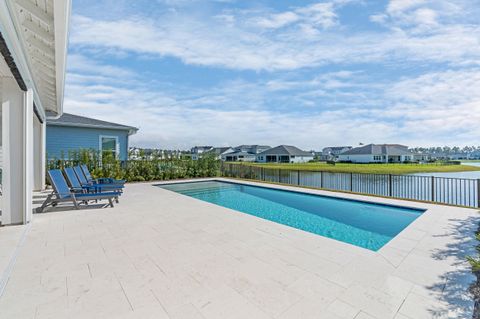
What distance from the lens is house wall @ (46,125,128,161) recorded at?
1282cm

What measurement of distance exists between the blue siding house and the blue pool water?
5984mm

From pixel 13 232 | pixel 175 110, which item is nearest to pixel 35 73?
pixel 13 232

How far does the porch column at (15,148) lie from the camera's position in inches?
183

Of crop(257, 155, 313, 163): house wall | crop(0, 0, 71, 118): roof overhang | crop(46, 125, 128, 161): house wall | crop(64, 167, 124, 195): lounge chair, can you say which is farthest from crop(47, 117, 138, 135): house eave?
crop(257, 155, 313, 163): house wall

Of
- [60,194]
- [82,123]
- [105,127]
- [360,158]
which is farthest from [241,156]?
[60,194]

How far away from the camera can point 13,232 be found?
446cm

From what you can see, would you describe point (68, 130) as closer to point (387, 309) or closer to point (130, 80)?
point (130, 80)

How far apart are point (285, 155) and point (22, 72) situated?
153 ft

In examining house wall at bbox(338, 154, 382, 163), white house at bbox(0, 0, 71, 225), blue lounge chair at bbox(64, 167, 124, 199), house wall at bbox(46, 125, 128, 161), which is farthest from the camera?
house wall at bbox(338, 154, 382, 163)

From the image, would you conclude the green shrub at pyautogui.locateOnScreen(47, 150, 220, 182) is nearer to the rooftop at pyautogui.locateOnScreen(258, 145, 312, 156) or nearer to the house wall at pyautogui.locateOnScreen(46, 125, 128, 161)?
the house wall at pyautogui.locateOnScreen(46, 125, 128, 161)

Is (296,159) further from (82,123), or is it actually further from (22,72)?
(22,72)

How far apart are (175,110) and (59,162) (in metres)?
8.68

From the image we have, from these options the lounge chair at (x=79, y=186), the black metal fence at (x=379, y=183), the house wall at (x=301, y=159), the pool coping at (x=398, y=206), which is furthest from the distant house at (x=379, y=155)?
the lounge chair at (x=79, y=186)

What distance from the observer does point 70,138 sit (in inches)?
522
